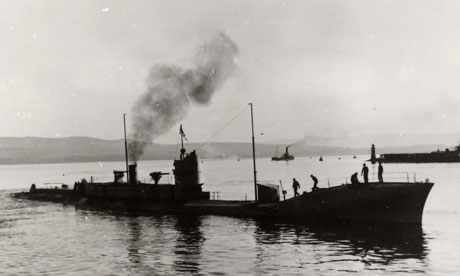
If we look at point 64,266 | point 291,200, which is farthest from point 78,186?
point 64,266

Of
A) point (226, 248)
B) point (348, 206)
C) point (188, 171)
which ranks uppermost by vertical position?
point (188, 171)

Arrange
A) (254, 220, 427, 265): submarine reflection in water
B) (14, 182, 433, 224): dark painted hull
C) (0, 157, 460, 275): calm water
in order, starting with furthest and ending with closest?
(14, 182, 433, 224): dark painted hull, (254, 220, 427, 265): submarine reflection in water, (0, 157, 460, 275): calm water

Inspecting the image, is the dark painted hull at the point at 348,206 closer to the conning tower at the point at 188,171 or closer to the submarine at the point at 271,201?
the submarine at the point at 271,201

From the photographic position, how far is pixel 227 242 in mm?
31875

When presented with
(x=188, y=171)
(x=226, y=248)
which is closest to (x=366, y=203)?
(x=226, y=248)

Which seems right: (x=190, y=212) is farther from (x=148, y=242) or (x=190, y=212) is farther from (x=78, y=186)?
(x=78, y=186)

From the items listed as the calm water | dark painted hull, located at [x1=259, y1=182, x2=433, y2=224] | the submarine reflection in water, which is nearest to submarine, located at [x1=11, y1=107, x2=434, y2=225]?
dark painted hull, located at [x1=259, y1=182, x2=433, y2=224]

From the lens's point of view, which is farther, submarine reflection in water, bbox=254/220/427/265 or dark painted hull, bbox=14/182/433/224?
dark painted hull, bbox=14/182/433/224

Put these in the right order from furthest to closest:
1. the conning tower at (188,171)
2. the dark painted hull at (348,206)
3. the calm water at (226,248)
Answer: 1. the conning tower at (188,171)
2. the dark painted hull at (348,206)
3. the calm water at (226,248)

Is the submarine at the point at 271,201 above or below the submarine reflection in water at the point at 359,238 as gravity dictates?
above

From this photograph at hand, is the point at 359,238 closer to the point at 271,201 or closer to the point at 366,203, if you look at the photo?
the point at 366,203

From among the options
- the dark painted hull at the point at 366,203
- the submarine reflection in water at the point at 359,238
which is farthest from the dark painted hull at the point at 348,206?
the submarine reflection in water at the point at 359,238

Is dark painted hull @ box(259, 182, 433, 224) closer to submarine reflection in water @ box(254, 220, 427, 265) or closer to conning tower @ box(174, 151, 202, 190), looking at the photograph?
submarine reflection in water @ box(254, 220, 427, 265)

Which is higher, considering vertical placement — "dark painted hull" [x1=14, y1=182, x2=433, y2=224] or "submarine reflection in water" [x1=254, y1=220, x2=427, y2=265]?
"dark painted hull" [x1=14, y1=182, x2=433, y2=224]
